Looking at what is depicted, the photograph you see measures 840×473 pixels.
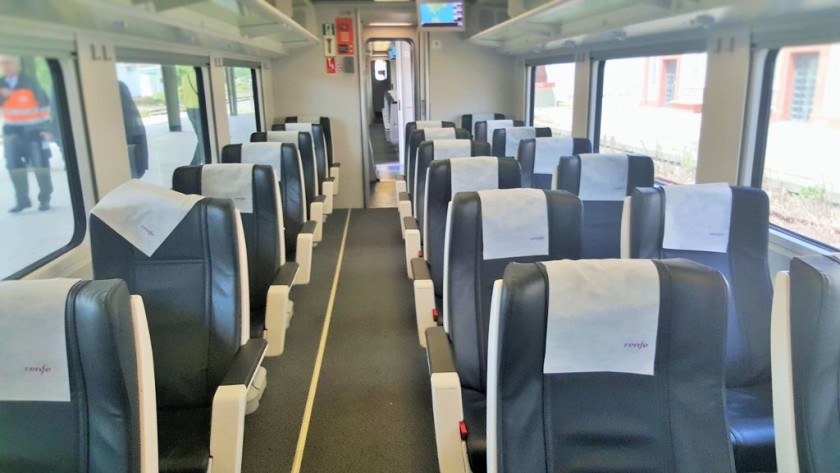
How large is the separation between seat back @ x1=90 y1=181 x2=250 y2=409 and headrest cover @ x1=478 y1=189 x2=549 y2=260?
3.04 feet

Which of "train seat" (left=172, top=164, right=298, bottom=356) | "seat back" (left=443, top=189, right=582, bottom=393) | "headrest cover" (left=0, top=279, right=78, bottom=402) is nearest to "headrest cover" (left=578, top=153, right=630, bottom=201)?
"seat back" (left=443, top=189, right=582, bottom=393)

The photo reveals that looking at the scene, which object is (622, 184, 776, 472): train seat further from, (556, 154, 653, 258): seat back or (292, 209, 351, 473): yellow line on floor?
(292, 209, 351, 473): yellow line on floor

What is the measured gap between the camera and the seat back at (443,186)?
308 cm

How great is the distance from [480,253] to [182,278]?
1.11m

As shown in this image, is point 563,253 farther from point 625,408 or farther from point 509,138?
point 509,138

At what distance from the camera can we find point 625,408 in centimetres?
141

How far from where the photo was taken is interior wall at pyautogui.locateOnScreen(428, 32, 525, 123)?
8.00m

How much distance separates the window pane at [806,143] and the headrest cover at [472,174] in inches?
57.5

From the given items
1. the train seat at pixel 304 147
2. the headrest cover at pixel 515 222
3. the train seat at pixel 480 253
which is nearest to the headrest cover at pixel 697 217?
the train seat at pixel 480 253

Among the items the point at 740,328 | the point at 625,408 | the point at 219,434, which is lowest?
the point at 219,434

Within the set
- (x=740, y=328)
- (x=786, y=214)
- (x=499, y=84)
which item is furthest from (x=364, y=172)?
(x=740, y=328)

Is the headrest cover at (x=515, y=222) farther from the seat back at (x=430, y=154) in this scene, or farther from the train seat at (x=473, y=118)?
A: the train seat at (x=473, y=118)

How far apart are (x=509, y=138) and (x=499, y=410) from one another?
4284 millimetres

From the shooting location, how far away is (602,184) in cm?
322
